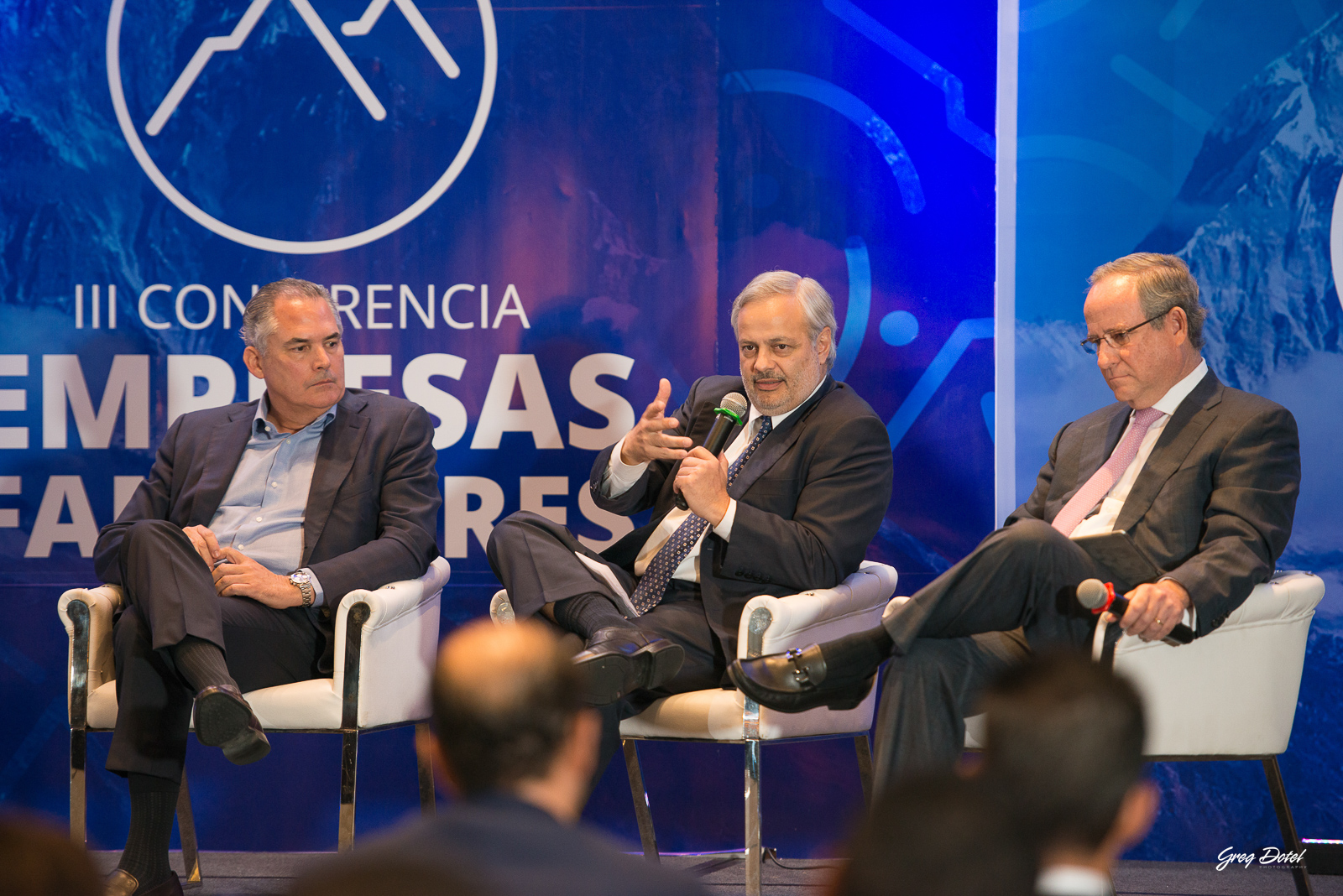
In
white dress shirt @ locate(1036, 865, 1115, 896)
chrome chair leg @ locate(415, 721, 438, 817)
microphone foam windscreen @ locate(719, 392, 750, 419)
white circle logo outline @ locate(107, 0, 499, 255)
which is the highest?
white circle logo outline @ locate(107, 0, 499, 255)

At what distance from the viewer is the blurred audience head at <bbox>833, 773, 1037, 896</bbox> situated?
35.6 inches

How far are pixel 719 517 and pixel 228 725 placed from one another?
1232mm

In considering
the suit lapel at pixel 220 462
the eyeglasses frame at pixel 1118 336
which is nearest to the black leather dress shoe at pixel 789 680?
the eyeglasses frame at pixel 1118 336

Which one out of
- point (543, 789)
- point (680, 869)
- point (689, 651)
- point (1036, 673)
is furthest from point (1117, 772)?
point (680, 869)

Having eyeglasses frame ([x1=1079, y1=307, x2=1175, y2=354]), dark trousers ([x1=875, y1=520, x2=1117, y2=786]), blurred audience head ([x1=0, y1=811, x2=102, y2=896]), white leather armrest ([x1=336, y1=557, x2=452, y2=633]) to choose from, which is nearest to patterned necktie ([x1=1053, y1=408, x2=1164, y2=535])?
eyeglasses frame ([x1=1079, y1=307, x2=1175, y2=354])

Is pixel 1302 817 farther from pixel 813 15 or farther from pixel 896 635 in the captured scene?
pixel 813 15

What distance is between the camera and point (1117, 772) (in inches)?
45.9

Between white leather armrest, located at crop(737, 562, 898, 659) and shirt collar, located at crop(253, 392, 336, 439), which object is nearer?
white leather armrest, located at crop(737, 562, 898, 659)

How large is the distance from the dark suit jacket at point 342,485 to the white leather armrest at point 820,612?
990 millimetres

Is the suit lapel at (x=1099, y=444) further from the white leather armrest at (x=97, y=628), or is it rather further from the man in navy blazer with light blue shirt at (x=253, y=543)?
the white leather armrest at (x=97, y=628)

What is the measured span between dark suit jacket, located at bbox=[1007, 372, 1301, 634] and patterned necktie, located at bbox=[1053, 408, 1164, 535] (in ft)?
0.33

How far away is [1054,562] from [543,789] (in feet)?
5.77

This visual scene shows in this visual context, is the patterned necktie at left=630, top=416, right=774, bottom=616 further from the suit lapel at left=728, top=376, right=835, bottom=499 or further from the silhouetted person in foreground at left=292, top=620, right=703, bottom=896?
the silhouetted person in foreground at left=292, top=620, right=703, bottom=896

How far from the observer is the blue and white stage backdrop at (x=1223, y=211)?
371 cm
